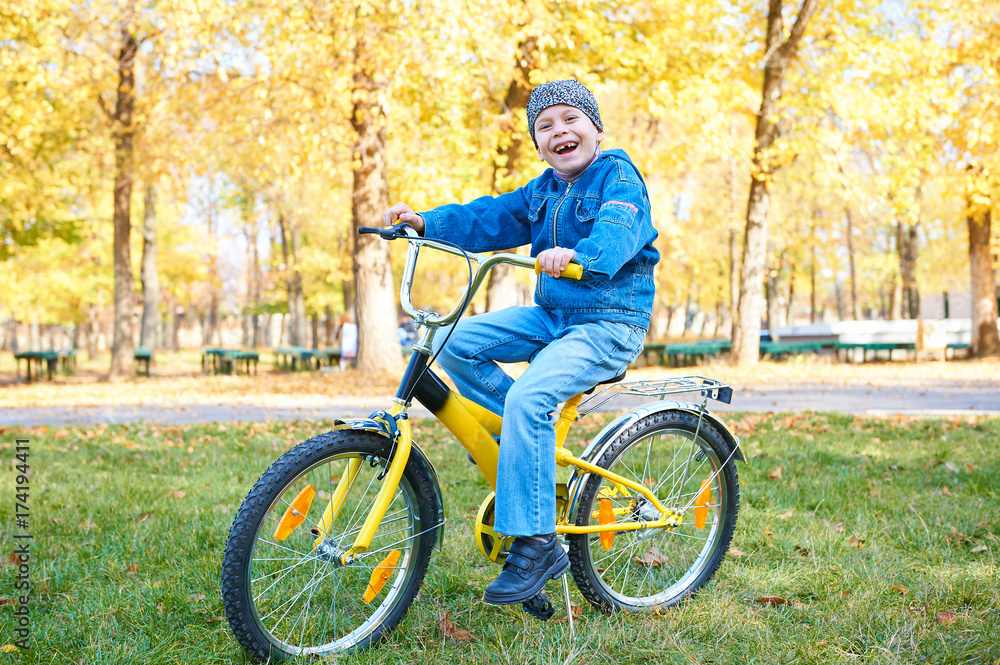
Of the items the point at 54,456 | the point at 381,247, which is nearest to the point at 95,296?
the point at 381,247

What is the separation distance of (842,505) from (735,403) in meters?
5.27

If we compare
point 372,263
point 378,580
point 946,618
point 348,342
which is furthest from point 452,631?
point 348,342

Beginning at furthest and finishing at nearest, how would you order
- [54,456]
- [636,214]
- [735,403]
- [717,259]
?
1. [717,259]
2. [735,403]
3. [54,456]
4. [636,214]

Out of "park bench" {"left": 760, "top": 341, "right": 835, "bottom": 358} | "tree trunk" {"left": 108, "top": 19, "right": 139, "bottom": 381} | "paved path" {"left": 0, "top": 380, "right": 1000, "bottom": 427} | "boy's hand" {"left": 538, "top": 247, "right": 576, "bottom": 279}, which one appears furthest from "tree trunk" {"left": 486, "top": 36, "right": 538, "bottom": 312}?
"boy's hand" {"left": 538, "top": 247, "right": 576, "bottom": 279}

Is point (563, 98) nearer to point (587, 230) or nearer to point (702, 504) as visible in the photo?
point (587, 230)

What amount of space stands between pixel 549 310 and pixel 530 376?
1.37 feet

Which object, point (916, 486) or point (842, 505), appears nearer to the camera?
point (842, 505)

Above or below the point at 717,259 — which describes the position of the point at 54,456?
below

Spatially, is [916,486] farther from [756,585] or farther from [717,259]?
[717,259]

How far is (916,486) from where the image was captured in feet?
15.6

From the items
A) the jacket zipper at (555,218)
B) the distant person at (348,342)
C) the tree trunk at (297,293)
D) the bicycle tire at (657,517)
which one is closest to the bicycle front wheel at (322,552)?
the bicycle tire at (657,517)

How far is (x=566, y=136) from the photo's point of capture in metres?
2.80

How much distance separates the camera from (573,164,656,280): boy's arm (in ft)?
8.11

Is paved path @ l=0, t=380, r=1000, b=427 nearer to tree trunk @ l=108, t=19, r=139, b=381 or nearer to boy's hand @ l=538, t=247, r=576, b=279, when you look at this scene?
tree trunk @ l=108, t=19, r=139, b=381
